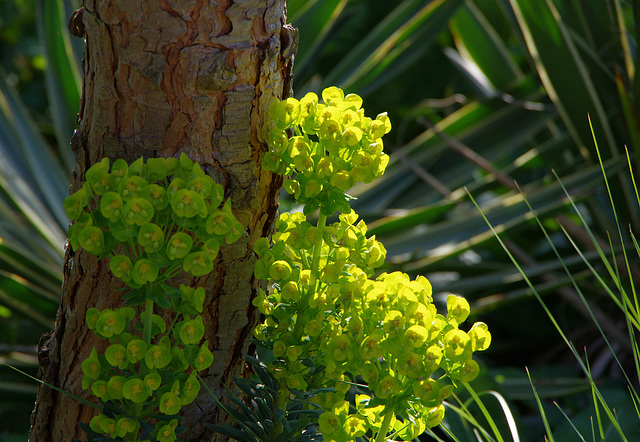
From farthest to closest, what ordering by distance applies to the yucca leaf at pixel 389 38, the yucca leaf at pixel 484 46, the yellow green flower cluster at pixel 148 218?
the yucca leaf at pixel 484 46 < the yucca leaf at pixel 389 38 < the yellow green flower cluster at pixel 148 218

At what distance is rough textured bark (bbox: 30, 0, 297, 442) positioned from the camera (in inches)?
21.6

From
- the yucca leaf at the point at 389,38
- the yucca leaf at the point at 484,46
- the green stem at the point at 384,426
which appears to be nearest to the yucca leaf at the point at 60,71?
the yucca leaf at the point at 389,38

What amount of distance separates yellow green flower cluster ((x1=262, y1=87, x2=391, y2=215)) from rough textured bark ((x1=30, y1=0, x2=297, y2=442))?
0.05 meters

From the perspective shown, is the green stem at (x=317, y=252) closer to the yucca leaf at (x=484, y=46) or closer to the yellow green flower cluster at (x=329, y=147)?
the yellow green flower cluster at (x=329, y=147)

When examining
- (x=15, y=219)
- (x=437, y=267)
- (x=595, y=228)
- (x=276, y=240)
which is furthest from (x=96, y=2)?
(x=595, y=228)

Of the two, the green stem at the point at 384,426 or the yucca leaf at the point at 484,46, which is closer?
the green stem at the point at 384,426

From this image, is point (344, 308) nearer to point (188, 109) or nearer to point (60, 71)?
point (188, 109)

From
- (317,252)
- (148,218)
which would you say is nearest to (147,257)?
(148,218)

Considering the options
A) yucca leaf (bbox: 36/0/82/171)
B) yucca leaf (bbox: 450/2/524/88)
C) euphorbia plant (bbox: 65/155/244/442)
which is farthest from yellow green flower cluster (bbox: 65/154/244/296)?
yucca leaf (bbox: 450/2/524/88)

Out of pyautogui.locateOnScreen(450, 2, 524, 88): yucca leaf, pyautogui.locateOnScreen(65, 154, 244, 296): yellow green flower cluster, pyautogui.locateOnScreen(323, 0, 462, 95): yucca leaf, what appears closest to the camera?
pyautogui.locateOnScreen(65, 154, 244, 296): yellow green flower cluster

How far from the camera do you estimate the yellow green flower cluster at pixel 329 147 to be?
1.69 ft

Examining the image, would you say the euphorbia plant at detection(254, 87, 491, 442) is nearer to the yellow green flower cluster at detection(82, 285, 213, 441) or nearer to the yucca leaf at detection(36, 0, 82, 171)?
the yellow green flower cluster at detection(82, 285, 213, 441)

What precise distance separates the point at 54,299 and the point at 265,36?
1.06 metres

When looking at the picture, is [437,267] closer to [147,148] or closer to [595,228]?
[595,228]
